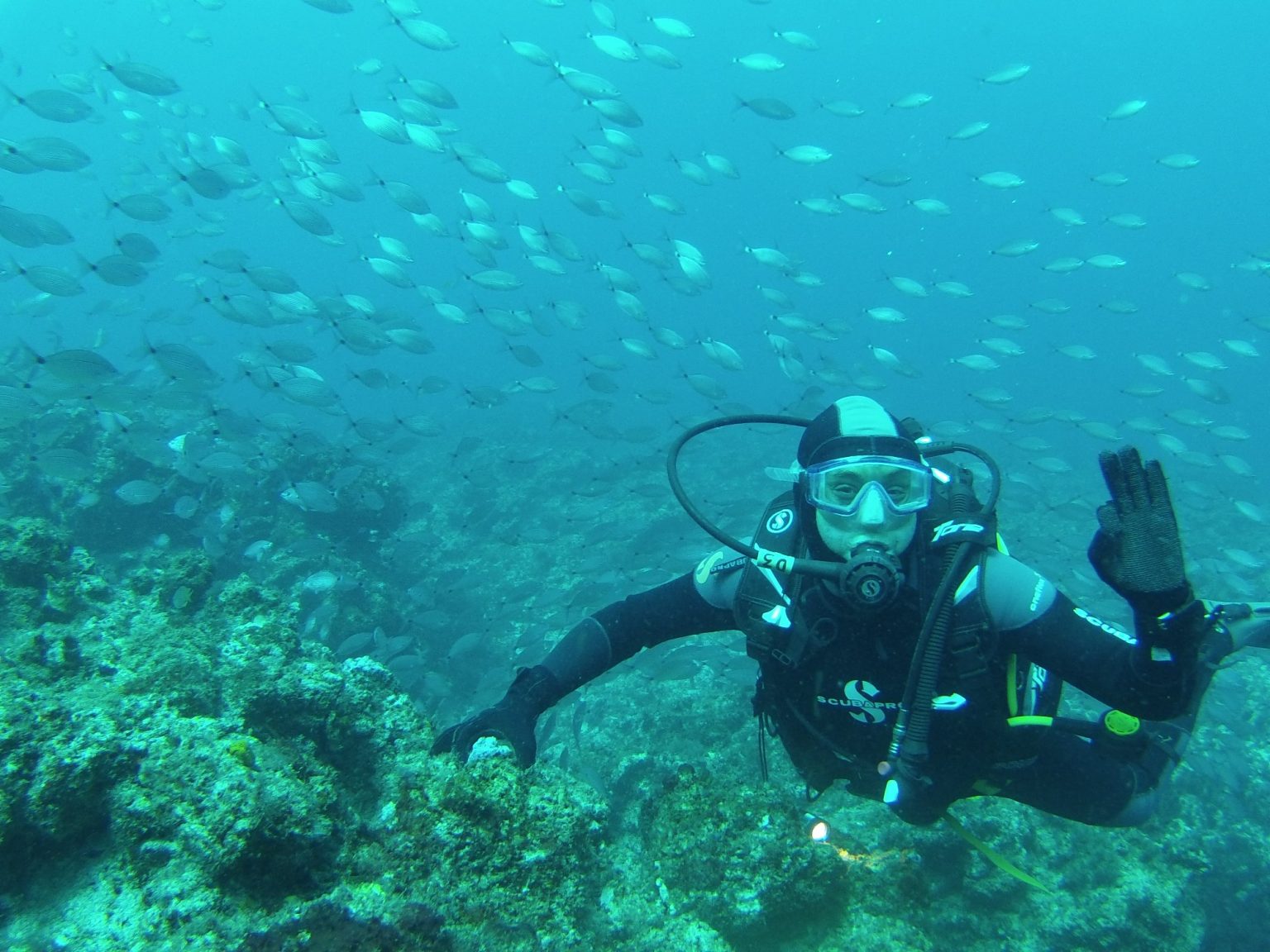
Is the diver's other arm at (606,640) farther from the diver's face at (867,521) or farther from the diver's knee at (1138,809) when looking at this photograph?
the diver's knee at (1138,809)

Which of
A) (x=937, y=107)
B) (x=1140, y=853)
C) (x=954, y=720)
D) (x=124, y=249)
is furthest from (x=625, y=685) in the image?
(x=937, y=107)

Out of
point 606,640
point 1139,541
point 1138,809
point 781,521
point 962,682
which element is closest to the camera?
point 1139,541

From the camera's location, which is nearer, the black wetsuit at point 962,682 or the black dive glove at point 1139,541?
the black dive glove at point 1139,541

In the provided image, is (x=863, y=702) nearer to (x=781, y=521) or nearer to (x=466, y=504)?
(x=781, y=521)

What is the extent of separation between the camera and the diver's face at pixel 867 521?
272 centimetres

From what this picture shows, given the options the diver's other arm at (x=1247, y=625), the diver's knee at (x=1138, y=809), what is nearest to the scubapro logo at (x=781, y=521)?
the diver's knee at (x=1138, y=809)

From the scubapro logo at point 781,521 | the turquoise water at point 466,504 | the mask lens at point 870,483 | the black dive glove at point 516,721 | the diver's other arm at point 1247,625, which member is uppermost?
the mask lens at point 870,483

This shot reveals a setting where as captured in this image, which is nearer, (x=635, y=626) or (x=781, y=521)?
(x=781, y=521)

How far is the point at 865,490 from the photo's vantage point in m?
2.74

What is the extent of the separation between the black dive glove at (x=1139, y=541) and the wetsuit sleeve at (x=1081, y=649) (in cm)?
23

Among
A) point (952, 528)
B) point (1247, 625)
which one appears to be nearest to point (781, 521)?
point (952, 528)

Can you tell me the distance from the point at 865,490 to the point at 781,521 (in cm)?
53

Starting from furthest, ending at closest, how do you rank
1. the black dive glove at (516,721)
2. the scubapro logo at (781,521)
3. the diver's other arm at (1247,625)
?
1. the diver's other arm at (1247,625)
2. the scubapro logo at (781,521)
3. the black dive glove at (516,721)

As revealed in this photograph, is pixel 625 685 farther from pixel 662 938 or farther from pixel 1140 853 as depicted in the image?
pixel 662 938
